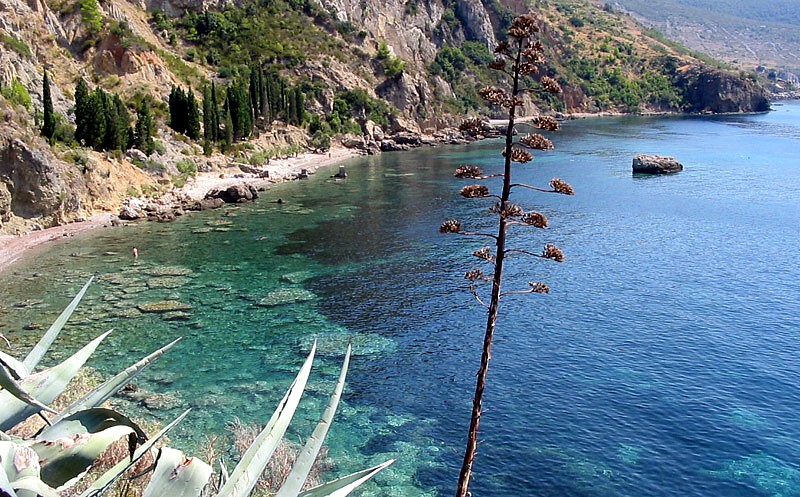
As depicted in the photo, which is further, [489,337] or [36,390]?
[489,337]

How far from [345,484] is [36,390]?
299 cm

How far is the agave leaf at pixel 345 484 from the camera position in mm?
6164

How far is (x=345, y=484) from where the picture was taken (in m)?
6.64

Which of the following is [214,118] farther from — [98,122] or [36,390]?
[36,390]

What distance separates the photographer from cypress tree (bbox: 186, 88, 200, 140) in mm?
81250

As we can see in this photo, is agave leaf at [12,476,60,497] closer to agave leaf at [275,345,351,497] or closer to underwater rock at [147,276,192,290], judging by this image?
agave leaf at [275,345,351,497]

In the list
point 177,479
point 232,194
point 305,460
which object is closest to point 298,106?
point 232,194

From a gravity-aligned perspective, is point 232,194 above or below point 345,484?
below

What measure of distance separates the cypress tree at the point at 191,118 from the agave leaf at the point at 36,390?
7979 cm

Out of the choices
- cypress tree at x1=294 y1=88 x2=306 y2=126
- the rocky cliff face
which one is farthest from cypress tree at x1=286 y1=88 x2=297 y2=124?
the rocky cliff face

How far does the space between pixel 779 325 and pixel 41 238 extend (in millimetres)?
49644

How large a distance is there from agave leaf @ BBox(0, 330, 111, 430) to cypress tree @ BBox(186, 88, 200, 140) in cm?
7979

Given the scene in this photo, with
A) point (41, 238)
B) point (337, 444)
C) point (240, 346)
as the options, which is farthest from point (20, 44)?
point (337, 444)

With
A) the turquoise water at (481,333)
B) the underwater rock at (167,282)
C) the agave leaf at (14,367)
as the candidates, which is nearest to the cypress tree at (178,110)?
the turquoise water at (481,333)
